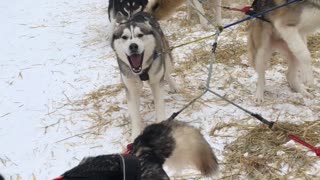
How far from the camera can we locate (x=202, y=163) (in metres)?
1.91

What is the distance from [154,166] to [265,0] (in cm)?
218

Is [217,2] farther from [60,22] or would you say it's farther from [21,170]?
[21,170]

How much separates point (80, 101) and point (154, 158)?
2355 millimetres

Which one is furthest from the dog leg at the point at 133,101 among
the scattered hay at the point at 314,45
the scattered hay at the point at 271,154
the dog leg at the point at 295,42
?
the scattered hay at the point at 314,45

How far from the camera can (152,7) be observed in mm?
3820

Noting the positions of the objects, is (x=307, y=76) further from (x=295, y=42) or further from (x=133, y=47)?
(x=133, y=47)

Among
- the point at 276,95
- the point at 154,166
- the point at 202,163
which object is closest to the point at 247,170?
the point at 202,163

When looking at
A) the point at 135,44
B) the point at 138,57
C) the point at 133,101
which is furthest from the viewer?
the point at 133,101

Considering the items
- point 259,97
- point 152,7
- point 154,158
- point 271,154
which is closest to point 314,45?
point 259,97

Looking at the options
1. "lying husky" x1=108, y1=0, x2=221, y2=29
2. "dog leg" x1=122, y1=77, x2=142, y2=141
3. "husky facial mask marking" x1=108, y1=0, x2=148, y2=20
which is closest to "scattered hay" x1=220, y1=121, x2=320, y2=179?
"dog leg" x1=122, y1=77, x2=142, y2=141

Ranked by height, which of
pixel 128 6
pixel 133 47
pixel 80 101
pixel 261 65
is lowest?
pixel 80 101

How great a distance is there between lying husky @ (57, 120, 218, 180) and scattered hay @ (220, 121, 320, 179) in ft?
2.33

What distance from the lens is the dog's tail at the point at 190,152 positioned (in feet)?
6.12

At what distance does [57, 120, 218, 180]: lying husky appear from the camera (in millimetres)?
1553
